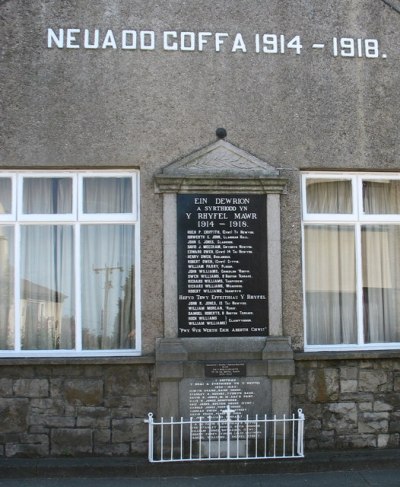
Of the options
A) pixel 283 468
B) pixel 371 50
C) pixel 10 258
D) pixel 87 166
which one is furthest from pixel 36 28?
pixel 283 468

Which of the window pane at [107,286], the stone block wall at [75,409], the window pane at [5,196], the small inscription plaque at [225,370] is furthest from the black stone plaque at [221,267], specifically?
the window pane at [5,196]

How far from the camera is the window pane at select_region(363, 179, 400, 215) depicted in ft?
24.4

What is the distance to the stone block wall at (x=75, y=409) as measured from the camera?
22.1 ft

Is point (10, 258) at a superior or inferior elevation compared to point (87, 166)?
inferior

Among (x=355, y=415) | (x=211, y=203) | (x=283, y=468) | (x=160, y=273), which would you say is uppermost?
(x=211, y=203)

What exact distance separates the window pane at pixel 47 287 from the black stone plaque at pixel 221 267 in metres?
1.28

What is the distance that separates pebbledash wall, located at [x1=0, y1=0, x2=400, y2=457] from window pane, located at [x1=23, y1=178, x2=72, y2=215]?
0.16 metres

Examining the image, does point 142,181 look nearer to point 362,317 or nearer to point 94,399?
point 94,399

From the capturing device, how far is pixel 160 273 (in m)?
6.94

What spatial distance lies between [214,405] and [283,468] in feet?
3.16

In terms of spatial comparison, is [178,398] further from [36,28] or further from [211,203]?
[36,28]

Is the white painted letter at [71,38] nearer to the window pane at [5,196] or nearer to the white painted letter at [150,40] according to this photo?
the white painted letter at [150,40]

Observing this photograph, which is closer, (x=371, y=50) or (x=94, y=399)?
(x=94, y=399)

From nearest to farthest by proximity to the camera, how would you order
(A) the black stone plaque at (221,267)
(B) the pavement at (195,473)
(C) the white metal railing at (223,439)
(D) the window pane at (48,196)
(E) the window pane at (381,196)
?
(B) the pavement at (195,473) < (C) the white metal railing at (223,439) < (A) the black stone plaque at (221,267) < (D) the window pane at (48,196) < (E) the window pane at (381,196)
